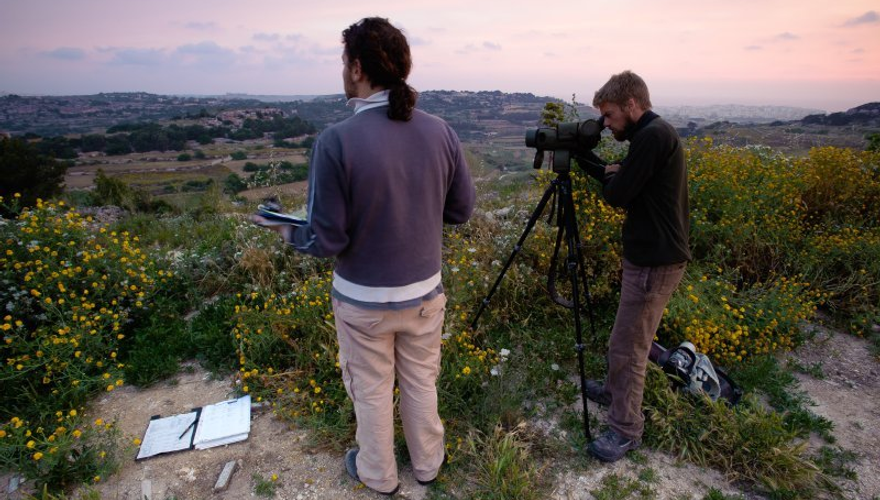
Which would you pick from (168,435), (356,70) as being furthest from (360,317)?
(168,435)

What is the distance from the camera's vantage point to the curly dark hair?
63.1 inches

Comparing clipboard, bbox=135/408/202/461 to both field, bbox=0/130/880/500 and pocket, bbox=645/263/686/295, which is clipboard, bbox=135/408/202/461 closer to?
field, bbox=0/130/880/500

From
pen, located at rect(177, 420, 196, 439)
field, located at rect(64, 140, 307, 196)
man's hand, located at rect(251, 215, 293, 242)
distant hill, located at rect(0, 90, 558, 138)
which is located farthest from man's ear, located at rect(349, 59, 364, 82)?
field, located at rect(64, 140, 307, 196)

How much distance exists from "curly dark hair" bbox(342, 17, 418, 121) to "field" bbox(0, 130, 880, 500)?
2.05m

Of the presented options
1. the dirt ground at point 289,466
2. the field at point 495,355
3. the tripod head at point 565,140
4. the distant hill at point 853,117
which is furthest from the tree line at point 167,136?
the tripod head at point 565,140

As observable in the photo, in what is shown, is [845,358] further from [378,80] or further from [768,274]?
[378,80]

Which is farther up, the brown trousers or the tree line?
the tree line

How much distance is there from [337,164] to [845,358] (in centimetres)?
466

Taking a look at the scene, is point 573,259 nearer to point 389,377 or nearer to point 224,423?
point 389,377

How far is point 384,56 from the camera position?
1.61 meters

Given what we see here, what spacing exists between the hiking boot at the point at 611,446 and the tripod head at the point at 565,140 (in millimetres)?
1680

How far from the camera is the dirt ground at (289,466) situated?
2.47 m

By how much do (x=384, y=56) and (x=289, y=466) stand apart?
2411 millimetres

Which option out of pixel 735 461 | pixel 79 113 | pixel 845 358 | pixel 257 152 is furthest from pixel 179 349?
pixel 79 113
